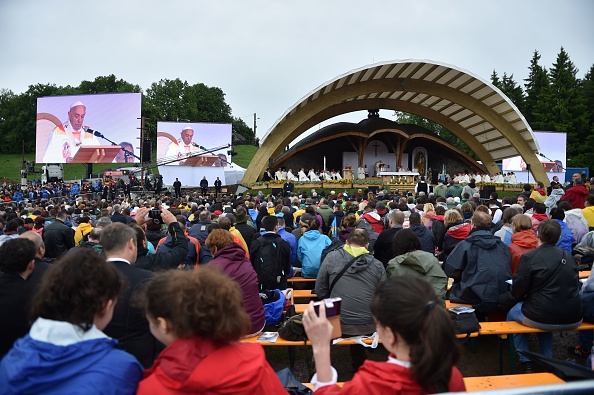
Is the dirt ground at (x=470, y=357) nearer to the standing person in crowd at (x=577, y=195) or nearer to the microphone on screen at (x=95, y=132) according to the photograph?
the standing person in crowd at (x=577, y=195)

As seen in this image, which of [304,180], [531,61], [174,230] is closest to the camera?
[174,230]

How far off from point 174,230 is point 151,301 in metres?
2.08

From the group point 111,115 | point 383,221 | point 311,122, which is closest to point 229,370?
point 383,221

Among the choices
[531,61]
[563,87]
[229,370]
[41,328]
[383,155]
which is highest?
[531,61]

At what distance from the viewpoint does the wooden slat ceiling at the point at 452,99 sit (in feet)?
80.4

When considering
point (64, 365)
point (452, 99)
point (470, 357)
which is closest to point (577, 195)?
point (470, 357)

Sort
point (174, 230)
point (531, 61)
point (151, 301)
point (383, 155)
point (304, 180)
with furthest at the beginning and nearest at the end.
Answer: point (531, 61) < point (383, 155) < point (304, 180) < point (174, 230) < point (151, 301)

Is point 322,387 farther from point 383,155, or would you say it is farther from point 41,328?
point 383,155

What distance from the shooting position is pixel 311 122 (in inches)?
1106

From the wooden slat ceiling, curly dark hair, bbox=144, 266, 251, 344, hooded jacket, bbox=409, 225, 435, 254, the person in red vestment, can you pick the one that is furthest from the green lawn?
the person in red vestment

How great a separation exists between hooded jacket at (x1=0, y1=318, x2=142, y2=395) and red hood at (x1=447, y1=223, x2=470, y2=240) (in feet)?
16.9

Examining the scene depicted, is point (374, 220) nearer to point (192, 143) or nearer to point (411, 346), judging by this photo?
point (411, 346)

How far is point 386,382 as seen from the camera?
170 cm

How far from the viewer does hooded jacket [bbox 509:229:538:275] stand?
204 inches
